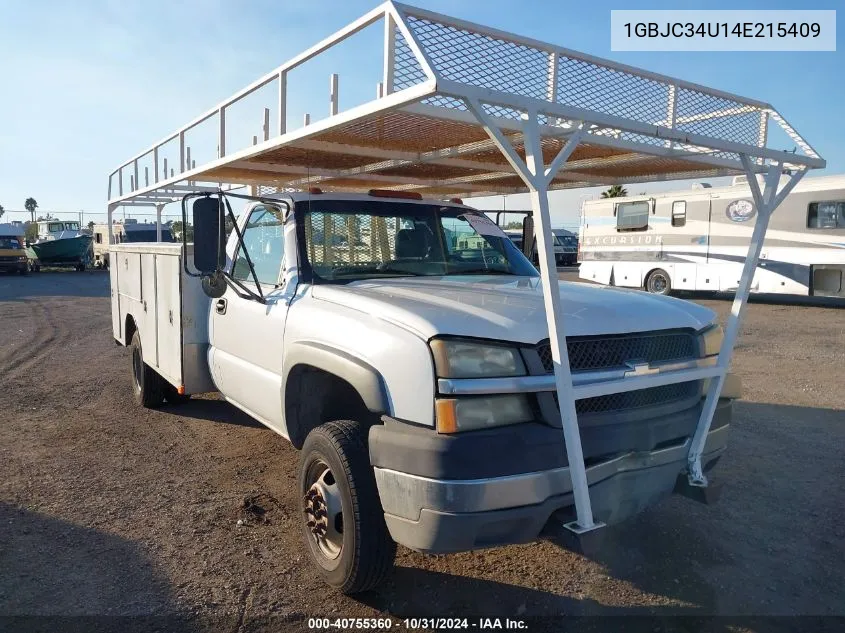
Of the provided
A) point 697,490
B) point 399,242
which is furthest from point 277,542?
point 697,490

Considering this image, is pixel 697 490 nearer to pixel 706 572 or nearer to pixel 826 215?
pixel 706 572

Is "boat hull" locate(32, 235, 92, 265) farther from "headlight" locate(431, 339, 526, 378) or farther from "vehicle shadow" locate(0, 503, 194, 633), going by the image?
"headlight" locate(431, 339, 526, 378)

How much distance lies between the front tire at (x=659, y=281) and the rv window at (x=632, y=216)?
51.2 inches

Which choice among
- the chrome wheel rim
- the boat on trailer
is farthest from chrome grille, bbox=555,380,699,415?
the boat on trailer

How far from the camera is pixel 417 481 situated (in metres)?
2.62

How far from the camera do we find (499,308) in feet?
9.96

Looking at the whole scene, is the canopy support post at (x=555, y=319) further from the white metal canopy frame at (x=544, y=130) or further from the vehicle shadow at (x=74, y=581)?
the vehicle shadow at (x=74, y=581)

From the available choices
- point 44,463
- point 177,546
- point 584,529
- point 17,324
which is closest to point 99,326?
point 17,324

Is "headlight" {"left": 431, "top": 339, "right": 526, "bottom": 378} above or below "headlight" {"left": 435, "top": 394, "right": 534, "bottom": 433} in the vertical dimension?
above

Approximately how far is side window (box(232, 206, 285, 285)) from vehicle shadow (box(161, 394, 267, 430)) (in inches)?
73.9

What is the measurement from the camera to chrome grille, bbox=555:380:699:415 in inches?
116

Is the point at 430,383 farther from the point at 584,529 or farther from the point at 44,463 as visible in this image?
the point at 44,463

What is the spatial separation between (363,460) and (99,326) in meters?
11.9

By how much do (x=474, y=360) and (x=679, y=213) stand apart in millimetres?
16467
